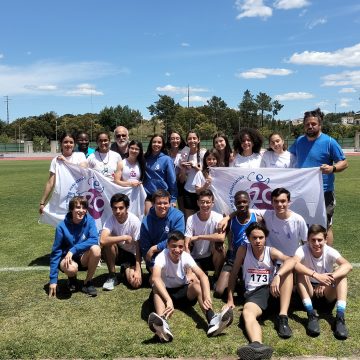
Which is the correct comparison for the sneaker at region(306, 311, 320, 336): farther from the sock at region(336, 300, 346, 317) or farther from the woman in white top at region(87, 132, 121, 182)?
the woman in white top at region(87, 132, 121, 182)

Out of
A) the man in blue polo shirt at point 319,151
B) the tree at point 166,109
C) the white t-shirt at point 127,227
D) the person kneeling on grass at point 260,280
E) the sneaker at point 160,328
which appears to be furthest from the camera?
the tree at point 166,109

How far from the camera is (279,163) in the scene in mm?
6066

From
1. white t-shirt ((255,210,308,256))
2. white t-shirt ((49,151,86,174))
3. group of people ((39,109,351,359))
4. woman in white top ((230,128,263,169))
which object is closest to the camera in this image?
group of people ((39,109,351,359))

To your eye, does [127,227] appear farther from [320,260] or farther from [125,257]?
[320,260]

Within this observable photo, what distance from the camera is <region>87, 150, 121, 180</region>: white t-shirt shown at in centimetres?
651

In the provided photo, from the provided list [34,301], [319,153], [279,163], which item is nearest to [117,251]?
[34,301]

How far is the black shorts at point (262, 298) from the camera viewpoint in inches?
170

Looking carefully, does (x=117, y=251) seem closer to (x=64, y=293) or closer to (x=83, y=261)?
(x=83, y=261)

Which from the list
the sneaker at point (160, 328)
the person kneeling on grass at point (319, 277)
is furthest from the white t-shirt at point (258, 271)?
the sneaker at point (160, 328)

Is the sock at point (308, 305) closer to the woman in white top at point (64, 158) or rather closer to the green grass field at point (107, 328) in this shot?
the green grass field at point (107, 328)

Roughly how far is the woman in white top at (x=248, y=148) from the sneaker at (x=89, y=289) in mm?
2677

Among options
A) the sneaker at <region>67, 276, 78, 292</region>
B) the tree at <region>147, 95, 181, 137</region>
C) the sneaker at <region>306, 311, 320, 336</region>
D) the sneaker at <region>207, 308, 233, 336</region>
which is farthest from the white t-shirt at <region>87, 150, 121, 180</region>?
the tree at <region>147, 95, 181, 137</region>

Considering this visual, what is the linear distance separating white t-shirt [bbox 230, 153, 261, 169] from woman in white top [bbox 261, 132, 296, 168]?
13 cm

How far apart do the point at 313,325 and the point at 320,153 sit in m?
2.41
